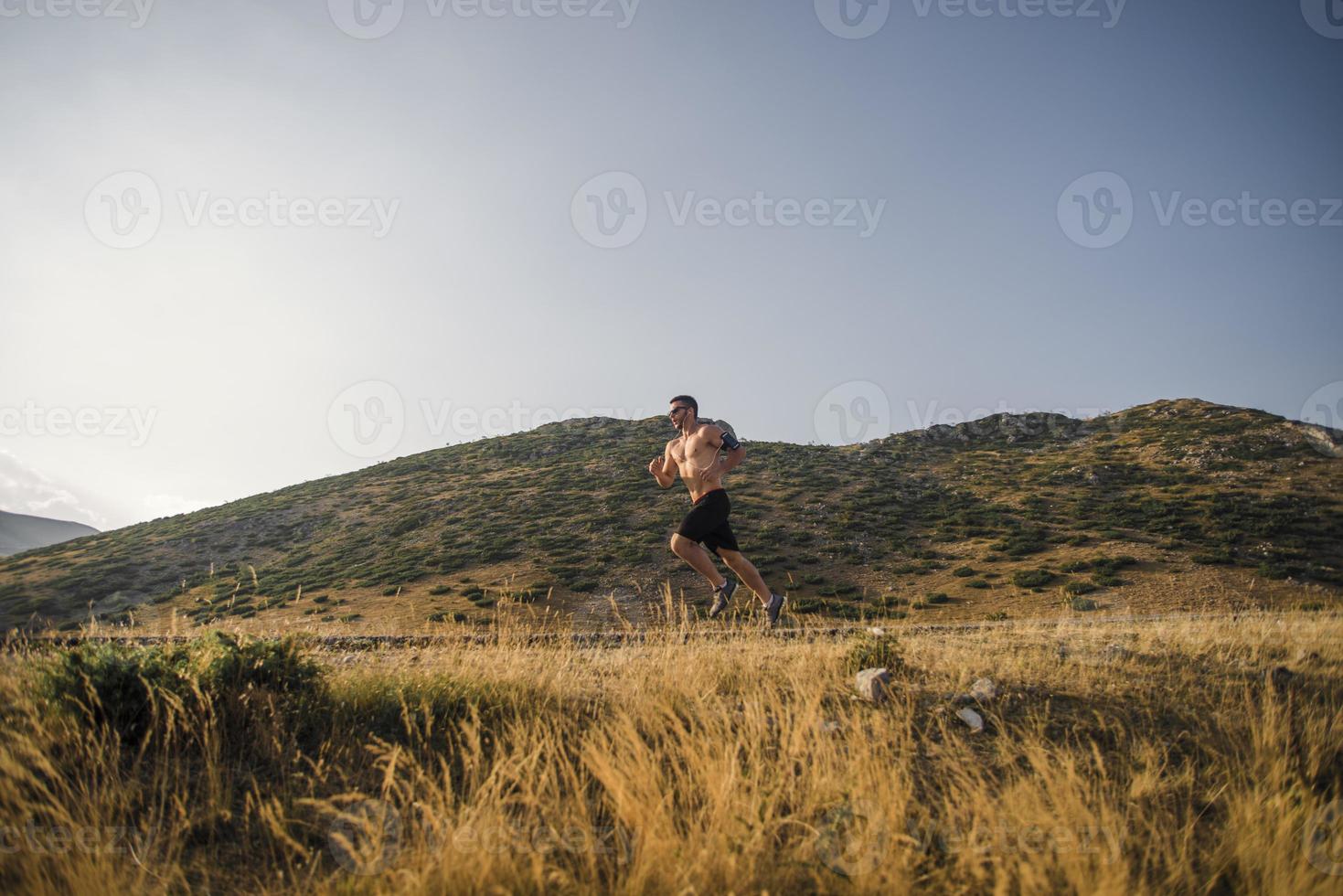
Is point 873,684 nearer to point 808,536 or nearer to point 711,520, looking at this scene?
point 711,520

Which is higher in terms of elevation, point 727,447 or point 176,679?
point 727,447

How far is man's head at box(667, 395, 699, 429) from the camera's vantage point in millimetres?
7738

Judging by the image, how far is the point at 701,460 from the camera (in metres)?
7.45

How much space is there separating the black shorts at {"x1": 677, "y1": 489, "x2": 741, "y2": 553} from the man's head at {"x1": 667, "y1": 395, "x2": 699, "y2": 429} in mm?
966

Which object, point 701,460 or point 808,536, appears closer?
point 701,460

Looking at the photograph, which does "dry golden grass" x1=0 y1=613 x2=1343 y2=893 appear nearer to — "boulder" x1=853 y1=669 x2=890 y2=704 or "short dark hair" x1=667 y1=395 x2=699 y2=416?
"boulder" x1=853 y1=669 x2=890 y2=704

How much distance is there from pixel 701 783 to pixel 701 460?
4.62 metres

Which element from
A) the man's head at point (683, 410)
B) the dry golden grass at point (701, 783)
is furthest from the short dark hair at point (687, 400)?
the dry golden grass at point (701, 783)

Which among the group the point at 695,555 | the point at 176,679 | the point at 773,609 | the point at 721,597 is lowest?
A: the point at 773,609

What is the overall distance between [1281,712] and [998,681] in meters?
1.59

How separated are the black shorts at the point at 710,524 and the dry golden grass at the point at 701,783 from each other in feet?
7.77

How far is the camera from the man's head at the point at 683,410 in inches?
305

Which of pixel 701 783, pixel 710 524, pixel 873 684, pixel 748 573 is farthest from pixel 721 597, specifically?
pixel 701 783

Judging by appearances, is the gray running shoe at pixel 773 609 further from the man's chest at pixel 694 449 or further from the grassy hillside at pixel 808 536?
the grassy hillside at pixel 808 536
